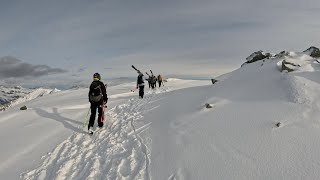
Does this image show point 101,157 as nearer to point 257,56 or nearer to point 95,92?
point 95,92

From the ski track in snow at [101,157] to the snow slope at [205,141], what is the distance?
28mm

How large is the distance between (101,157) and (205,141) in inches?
128

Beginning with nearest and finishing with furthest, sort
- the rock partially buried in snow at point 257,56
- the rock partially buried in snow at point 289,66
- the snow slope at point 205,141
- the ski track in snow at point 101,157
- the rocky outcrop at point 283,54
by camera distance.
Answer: the snow slope at point 205,141
the ski track in snow at point 101,157
the rock partially buried in snow at point 289,66
the rocky outcrop at point 283,54
the rock partially buried in snow at point 257,56

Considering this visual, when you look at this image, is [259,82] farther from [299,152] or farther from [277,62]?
[299,152]

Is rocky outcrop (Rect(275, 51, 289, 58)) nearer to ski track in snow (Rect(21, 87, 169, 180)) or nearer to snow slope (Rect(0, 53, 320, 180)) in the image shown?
snow slope (Rect(0, 53, 320, 180))

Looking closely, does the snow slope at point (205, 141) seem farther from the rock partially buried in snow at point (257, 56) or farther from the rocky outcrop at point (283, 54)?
the rock partially buried in snow at point (257, 56)

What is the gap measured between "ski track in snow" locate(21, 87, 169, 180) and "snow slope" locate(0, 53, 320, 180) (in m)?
0.03

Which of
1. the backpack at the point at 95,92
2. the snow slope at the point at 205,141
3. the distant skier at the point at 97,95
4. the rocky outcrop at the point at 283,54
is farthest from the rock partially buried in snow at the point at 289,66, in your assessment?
the backpack at the point at 95,92

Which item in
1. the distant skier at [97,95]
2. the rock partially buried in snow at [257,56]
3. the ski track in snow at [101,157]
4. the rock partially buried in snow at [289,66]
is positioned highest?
the rock partially buried in snow at [257,56]

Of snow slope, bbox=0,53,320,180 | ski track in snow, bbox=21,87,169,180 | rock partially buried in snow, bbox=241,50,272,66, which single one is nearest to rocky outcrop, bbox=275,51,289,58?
snow slope, bbox=0,53,320,180

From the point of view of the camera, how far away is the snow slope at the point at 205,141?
7.25m

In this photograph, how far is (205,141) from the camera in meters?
8.99

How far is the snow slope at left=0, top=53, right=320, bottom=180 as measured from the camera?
7.25 metres

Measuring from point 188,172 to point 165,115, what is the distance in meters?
6.30
